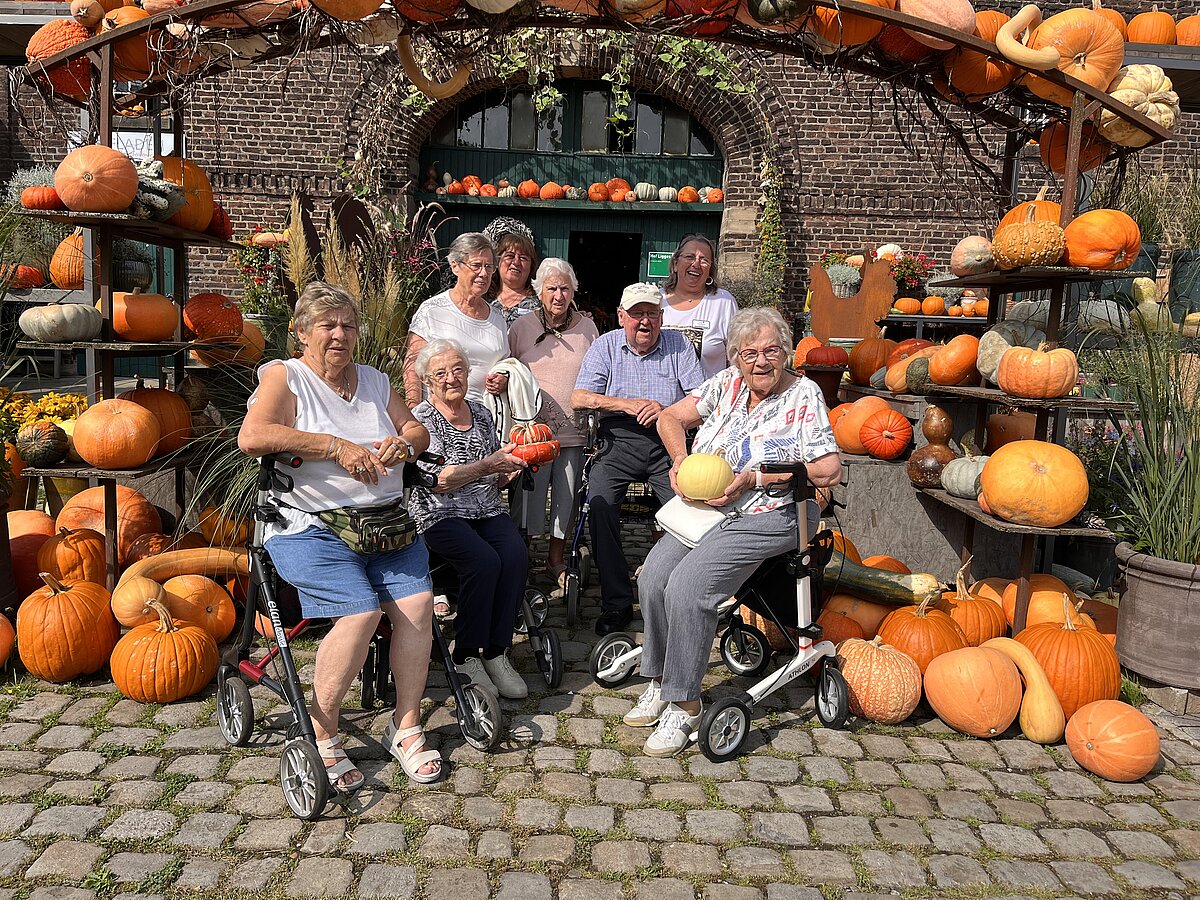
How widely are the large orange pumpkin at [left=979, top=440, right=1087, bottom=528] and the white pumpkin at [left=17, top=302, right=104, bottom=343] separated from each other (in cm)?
396

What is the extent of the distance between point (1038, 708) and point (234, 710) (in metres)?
2.83

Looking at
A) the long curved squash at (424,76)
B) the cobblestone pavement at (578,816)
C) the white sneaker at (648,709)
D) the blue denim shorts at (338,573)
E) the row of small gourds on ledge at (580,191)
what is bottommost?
the cobblestone pavement at (578,816)

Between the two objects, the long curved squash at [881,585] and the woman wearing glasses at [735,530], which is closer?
the woman wearing glasses at [735,530]

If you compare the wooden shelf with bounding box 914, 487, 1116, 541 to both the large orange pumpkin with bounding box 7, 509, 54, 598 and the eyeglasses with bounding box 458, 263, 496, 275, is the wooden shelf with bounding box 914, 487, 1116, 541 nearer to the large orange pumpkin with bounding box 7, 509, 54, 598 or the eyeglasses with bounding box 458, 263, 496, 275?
the eyeglasses with bounding box 458, 263, 496, 275

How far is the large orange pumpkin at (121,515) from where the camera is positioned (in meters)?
4.20

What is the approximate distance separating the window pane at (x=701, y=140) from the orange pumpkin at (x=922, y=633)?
891 cm

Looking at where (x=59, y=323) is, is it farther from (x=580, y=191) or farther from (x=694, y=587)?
(x=580, y=191)

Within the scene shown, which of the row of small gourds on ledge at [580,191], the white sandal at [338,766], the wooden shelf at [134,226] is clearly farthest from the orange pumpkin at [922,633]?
the row of small gourds on ledge at [580,191]

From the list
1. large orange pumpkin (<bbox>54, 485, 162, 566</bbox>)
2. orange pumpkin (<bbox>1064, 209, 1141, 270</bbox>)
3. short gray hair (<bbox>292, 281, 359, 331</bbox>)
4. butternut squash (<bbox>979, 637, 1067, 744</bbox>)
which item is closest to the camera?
short gray hair (<bbox>292, 281, 359, 331</bbox>)

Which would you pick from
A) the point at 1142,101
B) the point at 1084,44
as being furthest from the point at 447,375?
the point at 1142,101

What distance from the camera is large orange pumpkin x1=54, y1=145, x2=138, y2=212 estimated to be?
12.0 feet

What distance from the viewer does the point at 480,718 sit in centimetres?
307

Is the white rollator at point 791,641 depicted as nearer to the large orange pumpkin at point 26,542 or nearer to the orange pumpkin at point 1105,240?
the orange pumpkin at point 1105,240

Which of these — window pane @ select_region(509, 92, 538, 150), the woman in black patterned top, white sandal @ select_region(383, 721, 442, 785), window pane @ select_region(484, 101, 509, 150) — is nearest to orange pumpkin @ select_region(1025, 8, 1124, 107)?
the woman in black patterned top
